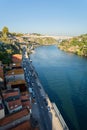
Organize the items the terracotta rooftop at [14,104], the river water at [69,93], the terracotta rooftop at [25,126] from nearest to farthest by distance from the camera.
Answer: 1. the terracotta rooftop at [25,126]
2. the terracotta rooftop at [14,104]
3. the river water at [69,93]

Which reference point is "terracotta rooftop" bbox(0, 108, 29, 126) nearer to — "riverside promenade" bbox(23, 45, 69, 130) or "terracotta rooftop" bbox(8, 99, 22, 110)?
"terracotta rooftop" bbox(8, 99, 22, 110)

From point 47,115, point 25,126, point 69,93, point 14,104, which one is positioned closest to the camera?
point 25,126

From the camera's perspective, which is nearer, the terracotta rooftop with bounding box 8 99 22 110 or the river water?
the terracotta rooftop with bounding box 8 99 22 110

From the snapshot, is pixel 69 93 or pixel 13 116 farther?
pixel 69 93

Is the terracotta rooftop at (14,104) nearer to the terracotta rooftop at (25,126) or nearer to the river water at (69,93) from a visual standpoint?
the terracotta rooftop at (25,126)

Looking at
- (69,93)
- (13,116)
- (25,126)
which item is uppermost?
(13,116)

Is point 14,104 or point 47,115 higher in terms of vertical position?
point 14,104

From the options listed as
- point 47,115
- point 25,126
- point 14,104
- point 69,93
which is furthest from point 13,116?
point 69,93

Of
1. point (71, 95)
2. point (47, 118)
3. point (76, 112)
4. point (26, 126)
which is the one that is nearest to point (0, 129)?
point (26, 126)

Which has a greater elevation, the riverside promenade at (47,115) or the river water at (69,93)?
the riverside promenade at (47,115)

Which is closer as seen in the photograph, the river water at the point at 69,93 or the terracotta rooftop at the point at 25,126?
the terracotta rooftop at the point at 25,126

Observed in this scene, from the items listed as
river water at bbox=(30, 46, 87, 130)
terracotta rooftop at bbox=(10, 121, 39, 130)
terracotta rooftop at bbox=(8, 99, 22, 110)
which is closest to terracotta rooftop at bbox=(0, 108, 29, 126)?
terracotta rooftop at bbox=(10, 121, 39, 130)

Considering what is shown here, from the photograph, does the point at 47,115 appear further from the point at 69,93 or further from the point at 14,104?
the point at 69,93

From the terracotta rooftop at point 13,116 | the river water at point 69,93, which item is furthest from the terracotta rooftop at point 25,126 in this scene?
the river water at point 69,93
